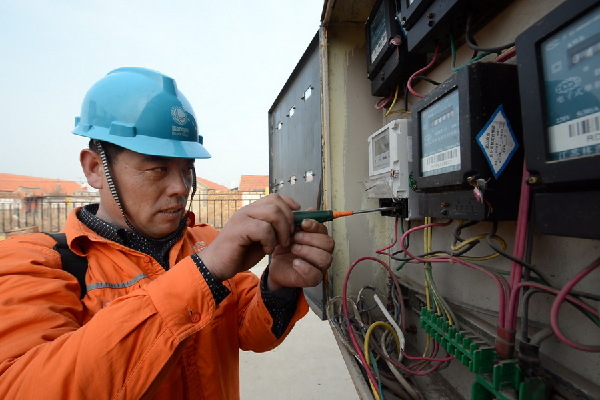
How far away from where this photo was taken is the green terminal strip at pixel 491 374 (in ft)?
1.55

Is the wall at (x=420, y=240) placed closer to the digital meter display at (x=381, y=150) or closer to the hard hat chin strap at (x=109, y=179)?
the digital meter display at (x=381, y=150)

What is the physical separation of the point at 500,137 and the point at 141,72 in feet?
2.71

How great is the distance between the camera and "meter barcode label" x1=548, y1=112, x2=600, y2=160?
1.17ft

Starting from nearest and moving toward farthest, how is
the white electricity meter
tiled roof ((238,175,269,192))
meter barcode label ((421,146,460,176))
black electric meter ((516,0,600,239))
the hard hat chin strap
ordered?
black electric meter ((516,0,600,239)), meter barcode label ((421,146,460,176)), the hard hat chin strap, the white electricity meter, tiled roof ((238,175,269,192))

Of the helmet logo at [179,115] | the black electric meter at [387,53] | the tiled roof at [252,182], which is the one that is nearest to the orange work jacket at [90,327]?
the helmet logo at [179,115]

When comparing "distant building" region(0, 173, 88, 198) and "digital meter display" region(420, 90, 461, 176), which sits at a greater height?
"distant building" region(0, 173, 88, 198)

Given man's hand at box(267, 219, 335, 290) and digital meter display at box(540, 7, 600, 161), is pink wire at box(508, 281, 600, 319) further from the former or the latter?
man's hand at box(267, 219, 335, 290)

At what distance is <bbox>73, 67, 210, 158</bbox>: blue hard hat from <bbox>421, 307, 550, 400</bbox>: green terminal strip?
0.69 meters

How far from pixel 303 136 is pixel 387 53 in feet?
1.96

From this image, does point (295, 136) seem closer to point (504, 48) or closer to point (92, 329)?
point (504, 48)

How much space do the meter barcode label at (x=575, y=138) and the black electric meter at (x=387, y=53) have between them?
578 mm

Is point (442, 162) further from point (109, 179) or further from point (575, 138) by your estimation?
point (109, 179)

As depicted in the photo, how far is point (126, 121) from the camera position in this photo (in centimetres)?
77

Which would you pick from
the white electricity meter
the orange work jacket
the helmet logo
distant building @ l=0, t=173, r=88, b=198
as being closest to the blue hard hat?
the helmet logo
